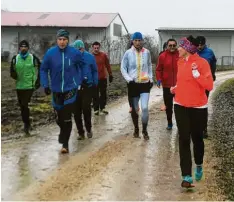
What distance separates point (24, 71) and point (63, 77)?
59.4 inches

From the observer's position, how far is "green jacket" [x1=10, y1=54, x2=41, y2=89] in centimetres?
945

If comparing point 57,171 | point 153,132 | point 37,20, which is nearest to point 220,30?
point 37,20

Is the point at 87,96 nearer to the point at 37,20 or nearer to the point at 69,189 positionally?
the point at 69,189

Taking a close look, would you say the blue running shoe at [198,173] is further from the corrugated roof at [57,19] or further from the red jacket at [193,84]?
the corrugated roof at [57,19]

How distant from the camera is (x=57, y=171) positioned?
23.0 ft

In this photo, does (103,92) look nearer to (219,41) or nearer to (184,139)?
(184,139)

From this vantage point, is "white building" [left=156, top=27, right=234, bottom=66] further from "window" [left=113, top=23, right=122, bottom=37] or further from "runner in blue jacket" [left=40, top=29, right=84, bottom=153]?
"runner in blue jacket" [left=40, top=29, right=84, bottom=153]

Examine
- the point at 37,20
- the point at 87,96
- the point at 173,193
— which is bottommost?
the point at 173,193

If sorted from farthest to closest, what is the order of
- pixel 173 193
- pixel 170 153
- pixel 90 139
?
pixel 90 139
pixel 170 153
pixel 173 193

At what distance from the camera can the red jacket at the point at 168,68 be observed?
1024cm

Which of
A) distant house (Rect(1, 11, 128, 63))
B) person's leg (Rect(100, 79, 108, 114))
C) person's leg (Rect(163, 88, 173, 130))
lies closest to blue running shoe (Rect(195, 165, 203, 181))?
person's leg (Rect(163, 88, 173, 130))

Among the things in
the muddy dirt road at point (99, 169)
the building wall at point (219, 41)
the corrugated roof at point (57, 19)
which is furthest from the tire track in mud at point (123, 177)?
the building wall at point (219, 41)

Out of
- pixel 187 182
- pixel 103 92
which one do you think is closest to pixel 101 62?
pixel 103 92

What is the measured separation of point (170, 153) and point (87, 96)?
2.25 meters
